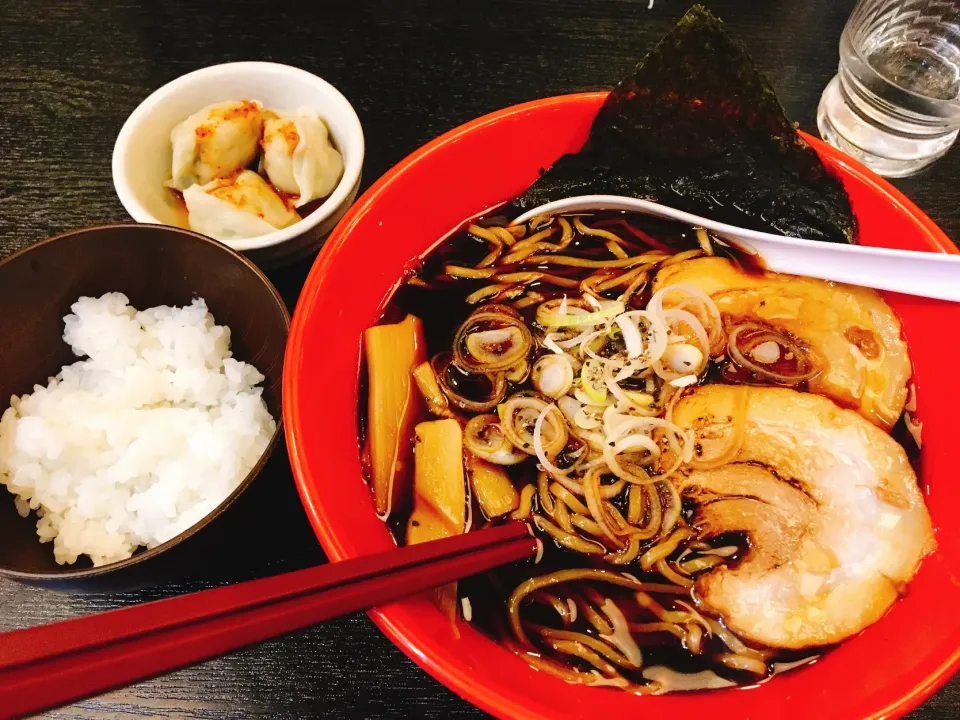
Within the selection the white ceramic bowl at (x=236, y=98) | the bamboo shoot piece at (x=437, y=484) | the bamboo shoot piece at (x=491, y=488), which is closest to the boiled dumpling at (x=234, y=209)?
the white ceramic bowl at (x=236, y=98)

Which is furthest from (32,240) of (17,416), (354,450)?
(354,450)

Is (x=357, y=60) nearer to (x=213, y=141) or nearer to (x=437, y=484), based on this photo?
(x=213, y=141)

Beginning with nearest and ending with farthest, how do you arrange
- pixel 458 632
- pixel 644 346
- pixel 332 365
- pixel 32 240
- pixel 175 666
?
pixel 175 666 → pixel 458 632 → pixel 332 365 → pixel 644 346 → pixel 32 240

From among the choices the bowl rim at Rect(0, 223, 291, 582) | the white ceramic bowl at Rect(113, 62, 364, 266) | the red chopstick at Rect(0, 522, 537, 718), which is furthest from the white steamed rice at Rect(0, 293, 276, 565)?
the red chopstick at Rect(0, 522, 537, 718)

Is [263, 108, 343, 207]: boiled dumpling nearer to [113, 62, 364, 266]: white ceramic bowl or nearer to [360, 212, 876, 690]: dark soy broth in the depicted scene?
[113, 62, 364, 266]: white ceramic bowl

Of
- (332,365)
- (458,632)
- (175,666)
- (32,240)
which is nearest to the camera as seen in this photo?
(175,666)

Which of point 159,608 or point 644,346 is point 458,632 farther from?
point 644,346

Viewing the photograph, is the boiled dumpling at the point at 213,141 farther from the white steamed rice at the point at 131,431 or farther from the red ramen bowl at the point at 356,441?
the red ramen bowl at the point at 356,441
